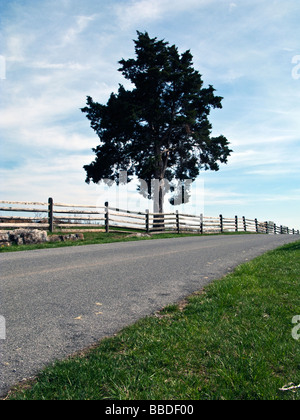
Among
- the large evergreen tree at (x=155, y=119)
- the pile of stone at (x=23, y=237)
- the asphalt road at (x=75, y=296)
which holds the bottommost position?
the asphalt road at (x=75, y=296)

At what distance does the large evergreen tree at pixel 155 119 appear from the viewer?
2698 cm

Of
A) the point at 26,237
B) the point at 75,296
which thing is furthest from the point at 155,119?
the point at 75,296

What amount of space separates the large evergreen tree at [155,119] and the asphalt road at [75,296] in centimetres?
1819

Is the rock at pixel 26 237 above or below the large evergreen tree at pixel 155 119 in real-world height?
below

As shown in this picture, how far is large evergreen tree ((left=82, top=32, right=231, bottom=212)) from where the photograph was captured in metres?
27.0

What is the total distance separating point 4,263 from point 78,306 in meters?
4.24

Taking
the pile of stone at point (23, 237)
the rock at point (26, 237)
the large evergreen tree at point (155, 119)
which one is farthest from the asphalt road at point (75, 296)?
the large evergreen tree at point (155, 119)

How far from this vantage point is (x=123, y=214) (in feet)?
71.2

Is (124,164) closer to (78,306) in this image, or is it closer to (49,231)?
(49,231)

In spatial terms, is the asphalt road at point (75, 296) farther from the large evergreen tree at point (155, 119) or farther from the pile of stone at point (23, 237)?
the large evergreen tree at point (155, 119)

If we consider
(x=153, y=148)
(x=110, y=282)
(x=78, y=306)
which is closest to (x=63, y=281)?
(x=110, y=282)

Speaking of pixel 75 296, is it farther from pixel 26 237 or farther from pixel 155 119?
pixel 155 119

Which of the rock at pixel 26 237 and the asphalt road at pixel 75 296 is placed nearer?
the asphalt road at pixel 75 296

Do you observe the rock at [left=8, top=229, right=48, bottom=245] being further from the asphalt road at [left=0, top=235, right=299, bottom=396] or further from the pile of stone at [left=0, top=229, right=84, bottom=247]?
the asphalt road at [left=0, top=235, right=299, bottom=396]
